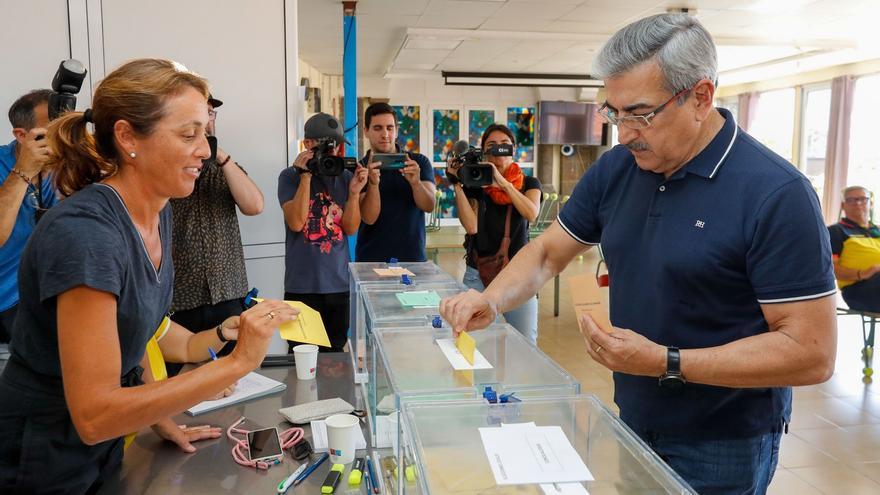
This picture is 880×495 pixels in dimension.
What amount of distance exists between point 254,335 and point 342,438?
1.17 ft

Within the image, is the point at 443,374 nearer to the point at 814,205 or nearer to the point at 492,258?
the point at 814,205

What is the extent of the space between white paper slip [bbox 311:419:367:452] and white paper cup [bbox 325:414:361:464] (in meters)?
0.03

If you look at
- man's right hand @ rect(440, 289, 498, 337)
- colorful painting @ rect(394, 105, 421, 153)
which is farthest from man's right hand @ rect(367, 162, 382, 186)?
colorful painting @ rect(394, 105, 421, 153)

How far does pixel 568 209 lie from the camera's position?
1.65 meters

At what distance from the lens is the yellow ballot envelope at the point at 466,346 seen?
4.04 ft

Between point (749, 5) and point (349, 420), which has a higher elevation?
point (749, 5)

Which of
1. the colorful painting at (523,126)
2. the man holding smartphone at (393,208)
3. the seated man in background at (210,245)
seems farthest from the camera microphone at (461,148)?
the colorful painting at (523,126)

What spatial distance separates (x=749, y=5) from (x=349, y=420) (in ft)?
20.4

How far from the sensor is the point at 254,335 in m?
1.15

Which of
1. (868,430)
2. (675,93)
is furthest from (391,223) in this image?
(868,430)

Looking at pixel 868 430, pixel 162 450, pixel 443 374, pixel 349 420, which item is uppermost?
pixel 443 374

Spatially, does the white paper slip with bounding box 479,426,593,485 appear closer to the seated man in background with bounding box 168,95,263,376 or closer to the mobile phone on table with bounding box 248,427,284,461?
the mobile phone on table with bounding box 248,427,284,461

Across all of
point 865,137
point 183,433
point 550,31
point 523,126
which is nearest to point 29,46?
point 183,433

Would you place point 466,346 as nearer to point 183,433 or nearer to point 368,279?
point 183,433
